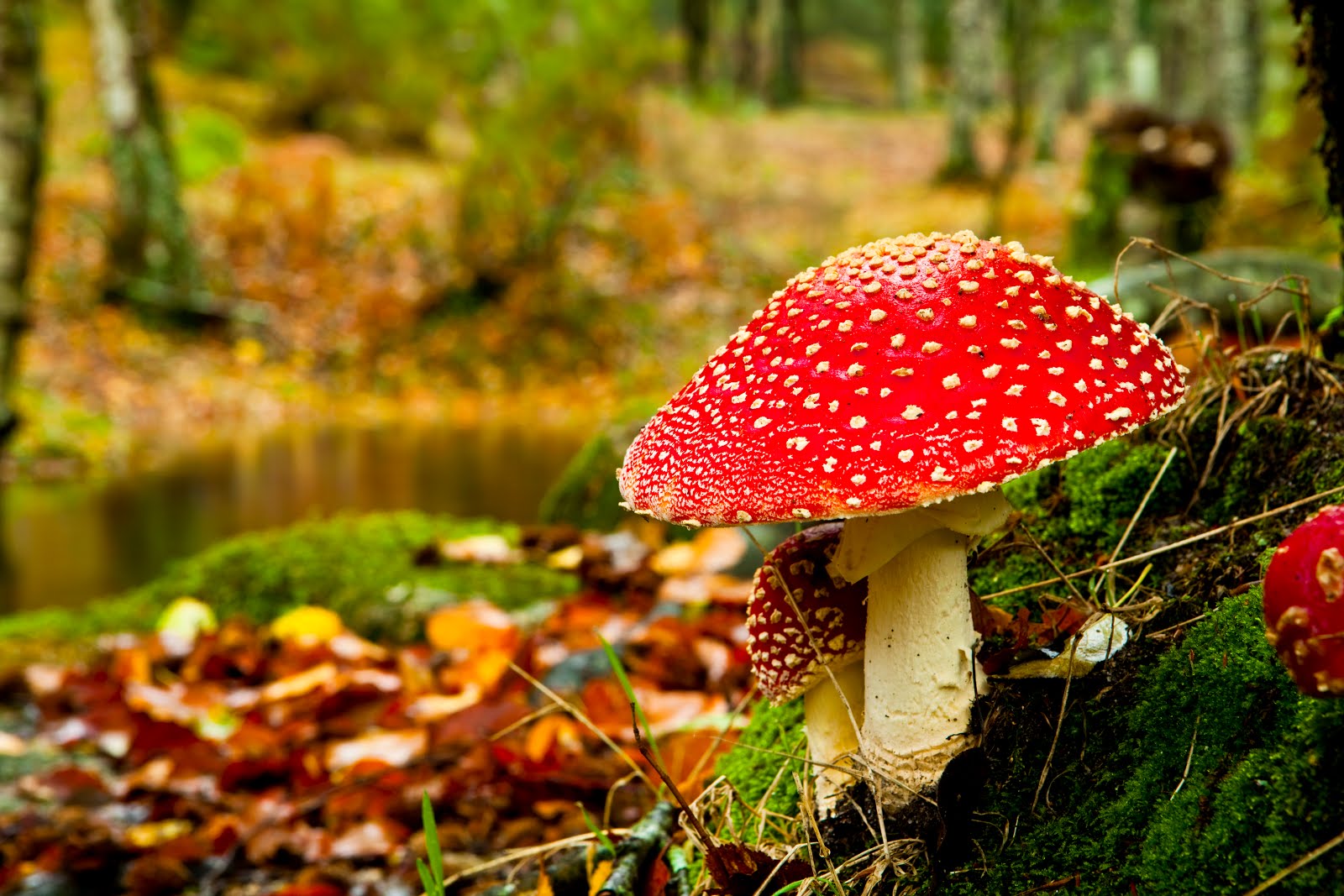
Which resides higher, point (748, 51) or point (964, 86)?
point (748, 51)

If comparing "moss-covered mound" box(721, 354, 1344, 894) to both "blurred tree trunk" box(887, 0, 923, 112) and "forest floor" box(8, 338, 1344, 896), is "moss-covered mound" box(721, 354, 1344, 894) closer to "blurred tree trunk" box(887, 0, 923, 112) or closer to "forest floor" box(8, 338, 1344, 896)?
"forest floor" box(8, 338, 1344, 896)

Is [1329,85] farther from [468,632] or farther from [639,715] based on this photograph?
[468,632]

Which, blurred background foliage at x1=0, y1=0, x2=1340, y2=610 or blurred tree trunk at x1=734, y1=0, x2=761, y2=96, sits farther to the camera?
blurred tree trunk at x1=734, y1=0, x2=761, y2=96

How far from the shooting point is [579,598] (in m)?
3.86

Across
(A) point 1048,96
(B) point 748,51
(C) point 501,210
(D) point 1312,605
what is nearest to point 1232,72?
(A) point 1048,96

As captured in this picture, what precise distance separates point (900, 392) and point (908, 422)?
0.06m

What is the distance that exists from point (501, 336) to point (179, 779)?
370 inches

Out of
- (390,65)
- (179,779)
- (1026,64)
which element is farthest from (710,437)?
(390,65)

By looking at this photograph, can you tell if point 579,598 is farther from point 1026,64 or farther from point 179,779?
point 1026,64

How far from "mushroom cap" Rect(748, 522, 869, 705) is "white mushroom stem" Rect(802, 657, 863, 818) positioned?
59mm

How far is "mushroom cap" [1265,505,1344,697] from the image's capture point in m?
1.07

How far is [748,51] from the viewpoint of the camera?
32.9m

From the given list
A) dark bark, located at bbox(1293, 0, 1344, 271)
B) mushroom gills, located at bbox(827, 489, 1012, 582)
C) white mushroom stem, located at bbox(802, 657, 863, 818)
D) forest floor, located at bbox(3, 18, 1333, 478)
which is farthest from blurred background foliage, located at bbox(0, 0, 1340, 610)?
mushroom gills, located at bbox(827, 489, 1012, 582)

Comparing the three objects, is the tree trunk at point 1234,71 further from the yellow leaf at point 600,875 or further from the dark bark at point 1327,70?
the yellow leaf at point 600,875
